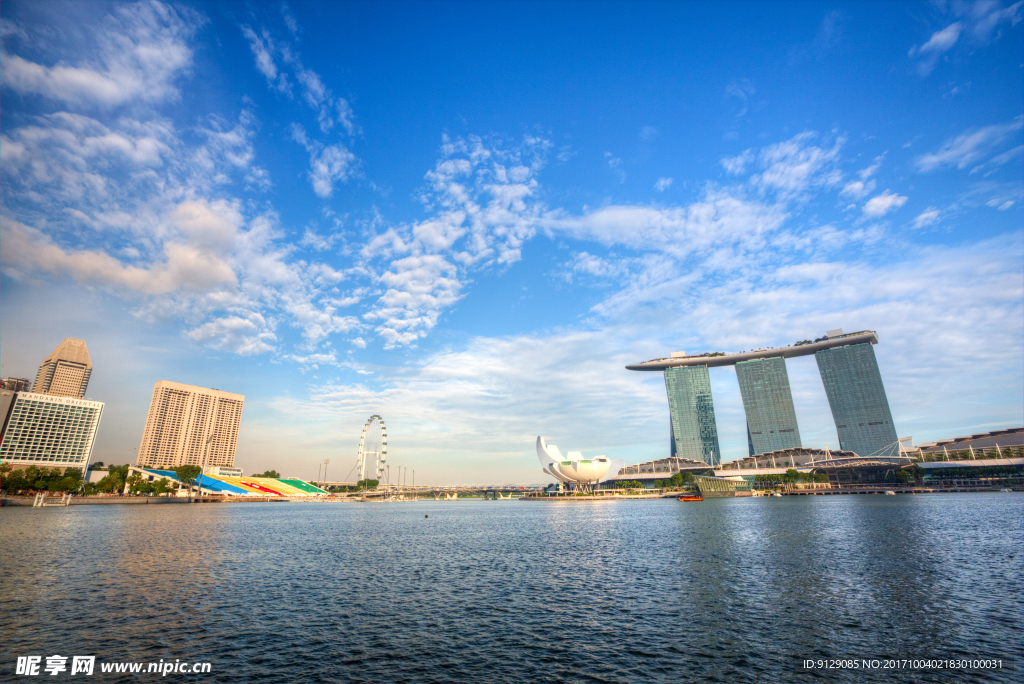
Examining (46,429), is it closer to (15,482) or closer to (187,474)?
(187,474)

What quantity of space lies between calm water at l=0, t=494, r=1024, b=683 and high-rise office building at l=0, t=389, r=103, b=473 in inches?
6915

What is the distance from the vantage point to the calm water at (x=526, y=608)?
688 inches

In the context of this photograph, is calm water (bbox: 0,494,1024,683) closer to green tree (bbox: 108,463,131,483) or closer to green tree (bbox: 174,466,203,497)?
green tree (bbox: 108,463,131,483)

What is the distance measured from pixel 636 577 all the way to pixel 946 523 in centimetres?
5132

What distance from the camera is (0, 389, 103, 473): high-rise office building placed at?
6449 inches

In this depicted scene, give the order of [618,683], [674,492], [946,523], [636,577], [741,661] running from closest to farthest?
[618,683]
[741,661]
[636,577]
[946,523]
[674,492]

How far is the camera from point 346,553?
44.2 m

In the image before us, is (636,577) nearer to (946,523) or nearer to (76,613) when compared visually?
(76,613)

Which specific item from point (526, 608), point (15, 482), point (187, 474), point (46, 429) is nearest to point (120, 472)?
point (187, 474)

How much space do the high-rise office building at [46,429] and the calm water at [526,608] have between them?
176m

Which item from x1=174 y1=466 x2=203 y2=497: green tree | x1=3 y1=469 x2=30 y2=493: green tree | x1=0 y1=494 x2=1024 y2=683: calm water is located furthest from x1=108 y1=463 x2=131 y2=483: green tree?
x1=0 y1=494 x2=1024 y2=683: calm water

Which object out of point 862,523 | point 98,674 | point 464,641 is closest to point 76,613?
point 98,674

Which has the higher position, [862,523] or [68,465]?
[68,465]

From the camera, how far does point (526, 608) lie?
2505cm
